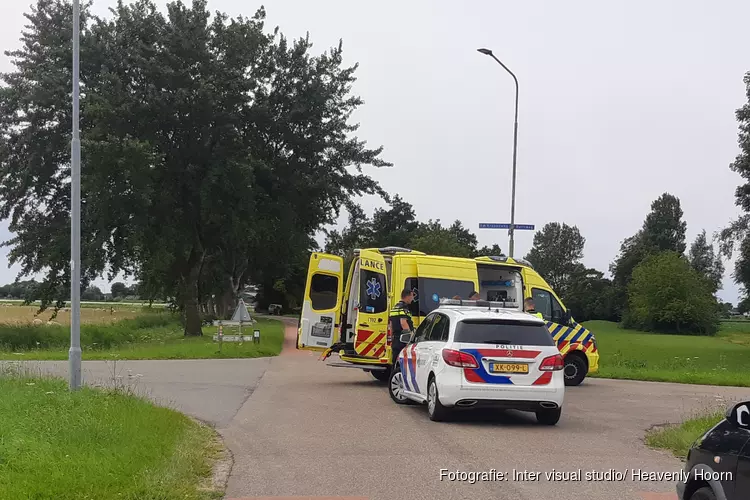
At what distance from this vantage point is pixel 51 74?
30844 mm

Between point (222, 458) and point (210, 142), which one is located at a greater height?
point (210, 142)

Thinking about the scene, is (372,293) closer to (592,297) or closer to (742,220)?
(742,220)

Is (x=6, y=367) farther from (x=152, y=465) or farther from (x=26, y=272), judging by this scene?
(x=26, y=272)

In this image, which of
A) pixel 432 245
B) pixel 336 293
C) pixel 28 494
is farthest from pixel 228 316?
pixel 28 494

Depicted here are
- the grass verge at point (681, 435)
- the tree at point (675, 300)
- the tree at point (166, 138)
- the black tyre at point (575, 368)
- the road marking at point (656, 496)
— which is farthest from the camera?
the tree at point (675, 300)

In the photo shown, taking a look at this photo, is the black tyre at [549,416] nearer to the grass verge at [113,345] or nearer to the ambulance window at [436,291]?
the ambulance window at [436,291]

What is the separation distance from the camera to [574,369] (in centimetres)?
1884

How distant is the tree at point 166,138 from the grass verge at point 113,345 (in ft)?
7.25

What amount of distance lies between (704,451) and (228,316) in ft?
165

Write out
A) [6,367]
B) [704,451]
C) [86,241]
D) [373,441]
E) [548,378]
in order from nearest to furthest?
[704,451]
[373,441]
[548,378]
[6,367]
[86,241]

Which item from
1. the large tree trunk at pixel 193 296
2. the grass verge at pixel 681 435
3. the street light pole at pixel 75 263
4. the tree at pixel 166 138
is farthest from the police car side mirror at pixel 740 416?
the large tree trunk at pixel 193 296

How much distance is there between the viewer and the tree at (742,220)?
35.6m

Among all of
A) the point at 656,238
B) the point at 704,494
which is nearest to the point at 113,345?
the point at 704,494

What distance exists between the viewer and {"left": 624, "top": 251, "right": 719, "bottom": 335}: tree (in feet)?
287
